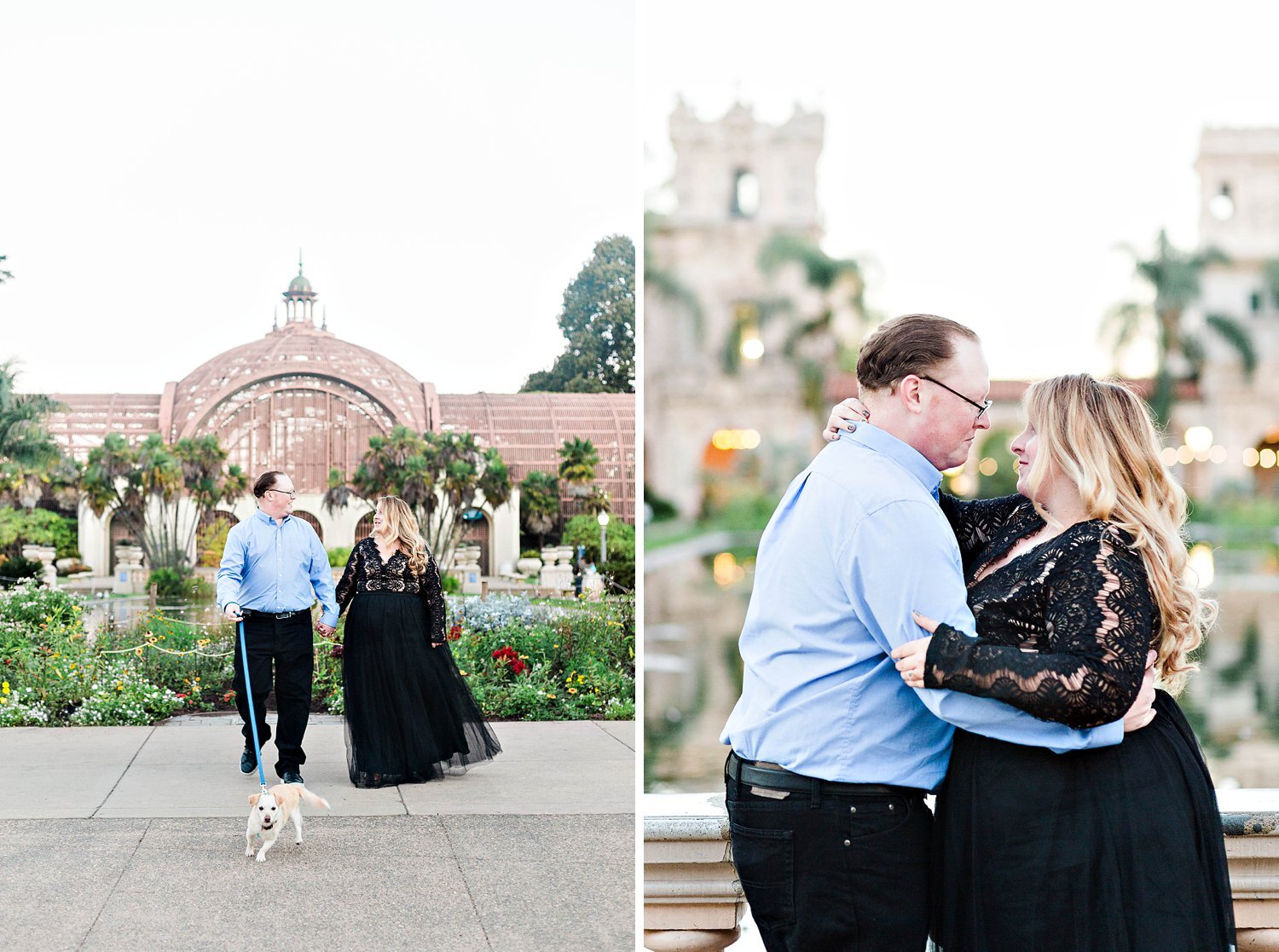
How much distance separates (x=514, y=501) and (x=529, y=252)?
2.64 meters

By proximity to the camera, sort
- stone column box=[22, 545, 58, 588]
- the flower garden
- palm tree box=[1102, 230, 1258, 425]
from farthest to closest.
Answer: palm tree box=[1102, 230, 1258, 425]
stone column box=[22, 545, 58, 588]
the flower garden

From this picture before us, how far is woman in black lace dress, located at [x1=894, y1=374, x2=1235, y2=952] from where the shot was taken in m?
1.64

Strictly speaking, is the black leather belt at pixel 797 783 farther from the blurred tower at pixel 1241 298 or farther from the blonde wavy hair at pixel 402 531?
the blurred tower at pixel 1241 298

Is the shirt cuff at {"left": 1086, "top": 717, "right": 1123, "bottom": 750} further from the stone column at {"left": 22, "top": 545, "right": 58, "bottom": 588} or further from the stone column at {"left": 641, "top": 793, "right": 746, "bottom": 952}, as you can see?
the stone column at {"left": 22, "top": 545, "right": 58, "bottom": 588}

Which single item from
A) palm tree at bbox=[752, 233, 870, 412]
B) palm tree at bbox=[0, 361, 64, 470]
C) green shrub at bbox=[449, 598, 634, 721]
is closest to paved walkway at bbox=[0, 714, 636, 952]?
green shrub at bbox=[449, 598, 634, 721]

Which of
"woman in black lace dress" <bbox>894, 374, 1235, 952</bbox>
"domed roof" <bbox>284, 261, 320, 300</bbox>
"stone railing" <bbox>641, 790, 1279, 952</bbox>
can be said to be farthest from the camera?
"domed roof" <bbox>284, 261, 320, 300</bbox>

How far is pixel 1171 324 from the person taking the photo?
82.2 ft

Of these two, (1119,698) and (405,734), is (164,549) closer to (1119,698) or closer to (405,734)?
(405,734)

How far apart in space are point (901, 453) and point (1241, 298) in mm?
28449

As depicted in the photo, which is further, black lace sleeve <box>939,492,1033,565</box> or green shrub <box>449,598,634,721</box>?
green shrub <box>449,598,634,721</box>

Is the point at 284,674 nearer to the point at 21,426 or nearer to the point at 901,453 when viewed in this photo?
the point at 901,453

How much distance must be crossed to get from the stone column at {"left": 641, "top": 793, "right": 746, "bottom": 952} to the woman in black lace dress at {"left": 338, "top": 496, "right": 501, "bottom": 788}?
9.90ft

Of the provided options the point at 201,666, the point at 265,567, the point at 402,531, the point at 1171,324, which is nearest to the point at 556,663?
the point at 201,666

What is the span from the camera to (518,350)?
1045 centimetres
